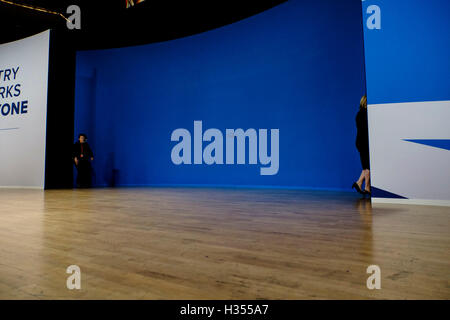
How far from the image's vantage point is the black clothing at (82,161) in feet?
22.0

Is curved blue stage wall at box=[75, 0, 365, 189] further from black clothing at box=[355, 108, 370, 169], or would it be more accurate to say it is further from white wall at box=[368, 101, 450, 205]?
white wall at box=[368, 101, 450, 205]

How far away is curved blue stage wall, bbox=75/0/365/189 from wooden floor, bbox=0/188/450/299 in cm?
343

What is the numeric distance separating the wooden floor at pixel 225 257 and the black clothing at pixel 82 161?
15.7 feet

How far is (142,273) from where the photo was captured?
1074mm

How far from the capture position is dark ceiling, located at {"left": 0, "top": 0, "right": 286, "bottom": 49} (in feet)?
20.4

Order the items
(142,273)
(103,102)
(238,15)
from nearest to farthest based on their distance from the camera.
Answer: (142,273) → (238,15) → (103,102)

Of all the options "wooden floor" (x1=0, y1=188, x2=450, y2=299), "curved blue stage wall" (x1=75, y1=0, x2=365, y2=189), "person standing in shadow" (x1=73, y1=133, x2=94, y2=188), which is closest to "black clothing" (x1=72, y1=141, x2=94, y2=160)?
"person standing in shadow" (x1=73, y1=133, x2=94, y2=188)

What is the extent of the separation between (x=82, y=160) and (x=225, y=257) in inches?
251

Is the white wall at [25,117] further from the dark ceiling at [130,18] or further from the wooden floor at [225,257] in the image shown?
the wooden floor at [225,257]

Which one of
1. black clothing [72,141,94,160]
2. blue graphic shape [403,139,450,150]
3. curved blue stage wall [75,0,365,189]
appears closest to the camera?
blue graphic shape [403,139,450,150]

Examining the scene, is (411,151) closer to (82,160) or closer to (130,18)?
(130,18)
